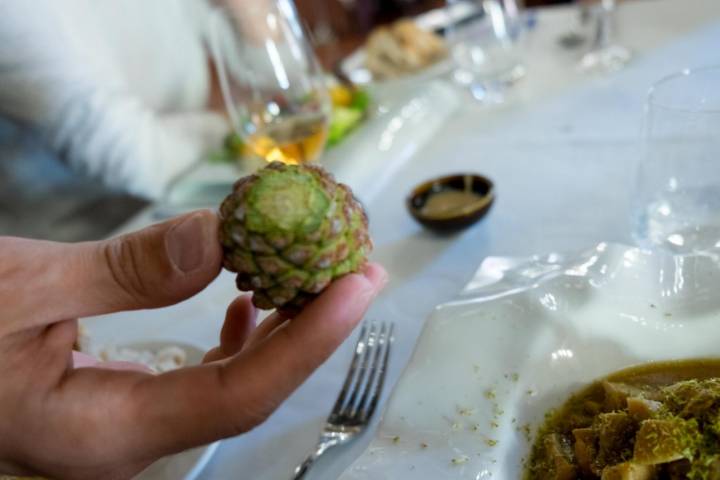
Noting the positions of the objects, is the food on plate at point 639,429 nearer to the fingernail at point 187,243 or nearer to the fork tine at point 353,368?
the fork tine at point 353,368

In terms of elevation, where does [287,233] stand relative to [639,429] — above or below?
above

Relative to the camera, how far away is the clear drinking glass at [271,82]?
4.42 feet

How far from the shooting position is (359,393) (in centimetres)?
84

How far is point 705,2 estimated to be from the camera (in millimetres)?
1839

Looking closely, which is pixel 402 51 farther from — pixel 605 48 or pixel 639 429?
pixel 639 429

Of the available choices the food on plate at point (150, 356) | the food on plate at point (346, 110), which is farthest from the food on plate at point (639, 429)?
the food on plate at point (346, 110)

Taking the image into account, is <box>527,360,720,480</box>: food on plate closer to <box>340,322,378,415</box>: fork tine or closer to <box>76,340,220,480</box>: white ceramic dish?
<box>340,322,378,415</box>: fork tine

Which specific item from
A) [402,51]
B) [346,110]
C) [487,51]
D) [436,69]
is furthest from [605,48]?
[346,110]

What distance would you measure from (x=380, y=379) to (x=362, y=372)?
3 centimetres

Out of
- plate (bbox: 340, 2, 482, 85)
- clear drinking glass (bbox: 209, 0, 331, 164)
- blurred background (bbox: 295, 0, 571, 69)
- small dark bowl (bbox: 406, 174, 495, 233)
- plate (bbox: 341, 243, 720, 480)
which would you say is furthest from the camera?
blurred background (bbox: 295, 0, 571, 69)

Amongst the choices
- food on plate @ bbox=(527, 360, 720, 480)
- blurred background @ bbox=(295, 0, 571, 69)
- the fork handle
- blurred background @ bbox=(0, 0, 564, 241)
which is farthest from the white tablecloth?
blurred background @ bbox=(295, 0, 571, 69)

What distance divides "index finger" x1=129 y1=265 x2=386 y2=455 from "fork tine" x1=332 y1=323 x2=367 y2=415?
274mm

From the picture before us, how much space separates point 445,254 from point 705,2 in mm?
1298

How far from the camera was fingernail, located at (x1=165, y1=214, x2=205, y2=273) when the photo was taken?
21.7 inches
